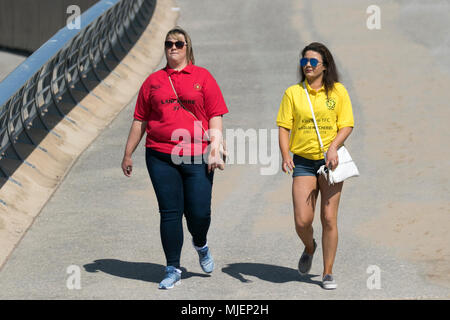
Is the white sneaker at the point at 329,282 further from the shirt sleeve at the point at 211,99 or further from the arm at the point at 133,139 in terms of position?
the arm at the point at 133,139

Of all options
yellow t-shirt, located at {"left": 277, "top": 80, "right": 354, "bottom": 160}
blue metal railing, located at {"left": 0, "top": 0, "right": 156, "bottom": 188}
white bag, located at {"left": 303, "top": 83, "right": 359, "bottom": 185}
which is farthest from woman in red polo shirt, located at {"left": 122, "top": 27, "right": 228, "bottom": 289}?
blue metal railing, located at {"left": 0, "top": 0, "right": 156, "bottom": 188}

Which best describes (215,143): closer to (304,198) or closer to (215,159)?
(215,159)

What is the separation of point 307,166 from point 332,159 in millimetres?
256

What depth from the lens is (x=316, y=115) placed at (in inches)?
271

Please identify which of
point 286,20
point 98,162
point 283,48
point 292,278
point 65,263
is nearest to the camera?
point 292,278

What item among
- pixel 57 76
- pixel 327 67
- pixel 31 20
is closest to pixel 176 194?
pixel 327 67

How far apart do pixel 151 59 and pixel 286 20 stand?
158 inches

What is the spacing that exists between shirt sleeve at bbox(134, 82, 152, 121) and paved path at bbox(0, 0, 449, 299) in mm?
1247

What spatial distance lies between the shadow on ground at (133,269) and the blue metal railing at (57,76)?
198cm

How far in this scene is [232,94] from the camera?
14125 mm

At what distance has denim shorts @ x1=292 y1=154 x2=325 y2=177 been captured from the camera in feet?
22.8

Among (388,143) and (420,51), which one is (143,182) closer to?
(388,143)

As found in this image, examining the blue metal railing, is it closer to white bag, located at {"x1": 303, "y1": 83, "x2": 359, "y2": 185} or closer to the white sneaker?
white bag, located at {"x1": 303, "y1": 83, "x2": 359, "y2": 185}

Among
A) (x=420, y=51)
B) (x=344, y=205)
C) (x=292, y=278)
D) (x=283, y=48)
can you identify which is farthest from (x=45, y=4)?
(x=292, y=278)
